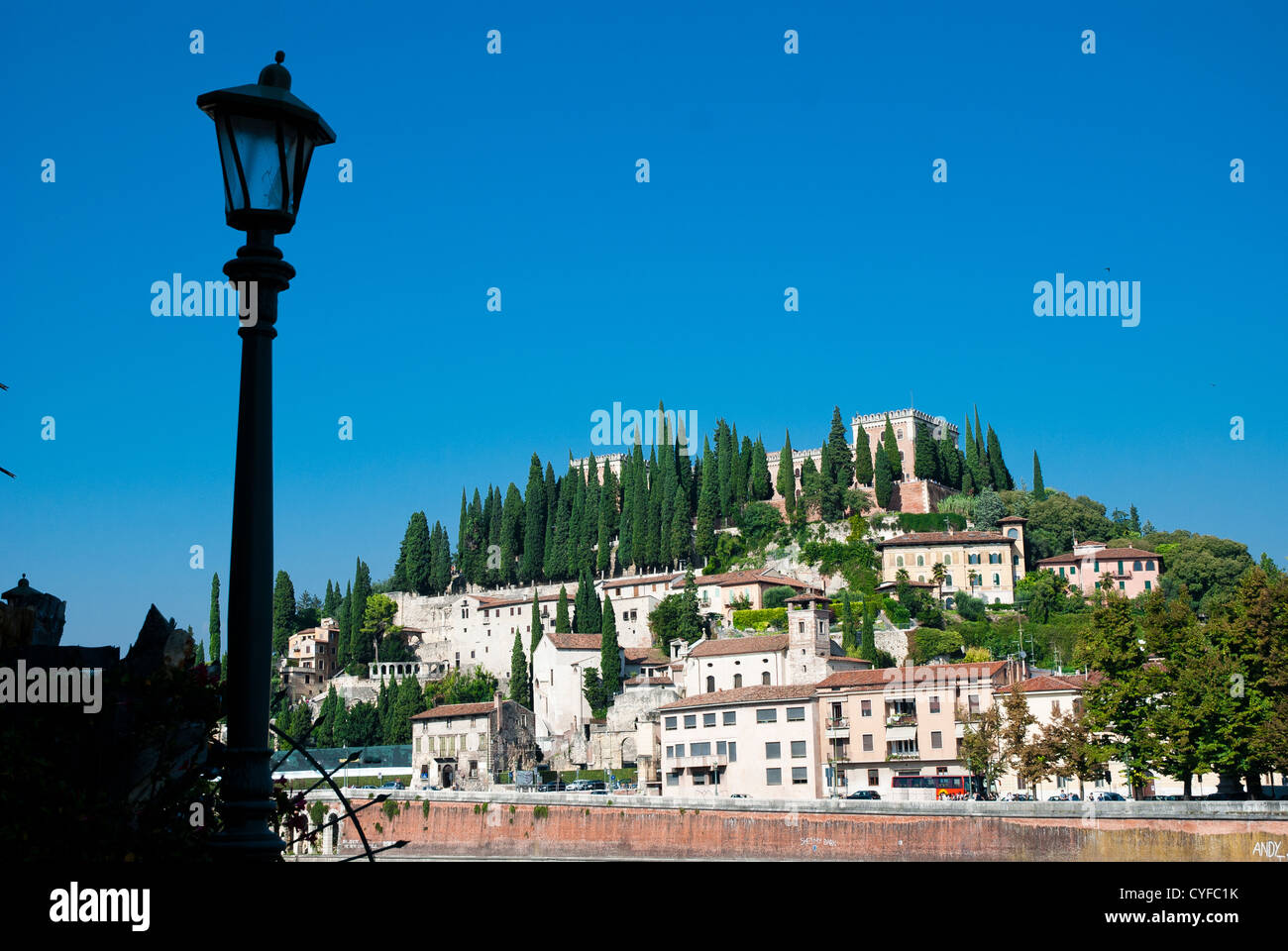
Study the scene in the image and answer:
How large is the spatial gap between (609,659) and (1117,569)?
3241 centimetres

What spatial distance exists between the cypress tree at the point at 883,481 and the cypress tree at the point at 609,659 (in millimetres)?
25152

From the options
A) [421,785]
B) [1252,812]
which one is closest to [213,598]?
[421,785]

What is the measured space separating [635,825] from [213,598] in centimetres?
5618

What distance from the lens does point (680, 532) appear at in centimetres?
9006

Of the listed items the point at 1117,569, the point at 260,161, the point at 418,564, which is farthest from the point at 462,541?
the point at 260,161

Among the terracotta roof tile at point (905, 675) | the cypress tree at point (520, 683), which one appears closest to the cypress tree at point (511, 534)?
the cypress tree at point (520, 683)

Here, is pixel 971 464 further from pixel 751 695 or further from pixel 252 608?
pixel 252 608

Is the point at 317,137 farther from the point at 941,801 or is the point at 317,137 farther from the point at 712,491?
the point at 712,491

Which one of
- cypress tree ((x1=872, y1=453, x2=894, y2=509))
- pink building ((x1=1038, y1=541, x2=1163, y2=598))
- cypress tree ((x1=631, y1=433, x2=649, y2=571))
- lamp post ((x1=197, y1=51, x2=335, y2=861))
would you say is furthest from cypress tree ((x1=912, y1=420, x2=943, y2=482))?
lamp post ((x1=197, y1=51, x2=335, y2=861))

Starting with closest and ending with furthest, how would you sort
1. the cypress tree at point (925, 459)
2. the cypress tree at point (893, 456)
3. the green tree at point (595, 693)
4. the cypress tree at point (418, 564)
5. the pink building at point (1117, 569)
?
the green tree at point (595, 693), the pink building at point (1117, 569), the cypress tree at point (925, 459), the cypress tree at point (893, 456), the cypress tree at point (418, 564)

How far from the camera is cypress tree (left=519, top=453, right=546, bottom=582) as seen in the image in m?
95.9

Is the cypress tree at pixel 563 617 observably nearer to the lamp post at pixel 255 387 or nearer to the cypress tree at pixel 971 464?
the cypress tree at pixel 971 464

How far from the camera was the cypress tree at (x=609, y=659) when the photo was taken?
71.1 meters

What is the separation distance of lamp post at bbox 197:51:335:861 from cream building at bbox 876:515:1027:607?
75.6 metres
